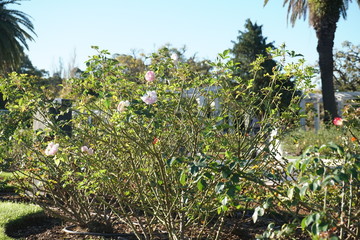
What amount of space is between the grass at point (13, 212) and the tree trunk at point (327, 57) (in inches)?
515

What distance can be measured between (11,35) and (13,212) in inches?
746

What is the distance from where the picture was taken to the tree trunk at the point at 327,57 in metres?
15.9

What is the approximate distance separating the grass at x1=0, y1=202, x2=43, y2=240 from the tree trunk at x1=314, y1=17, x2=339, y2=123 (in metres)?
13.1

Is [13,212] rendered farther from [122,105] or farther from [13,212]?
[122,105]

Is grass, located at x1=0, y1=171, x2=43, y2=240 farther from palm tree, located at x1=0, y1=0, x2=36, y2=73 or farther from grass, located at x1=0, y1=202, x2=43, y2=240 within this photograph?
palm tree, located at x1=0, y1=0, x2=36, y2=73

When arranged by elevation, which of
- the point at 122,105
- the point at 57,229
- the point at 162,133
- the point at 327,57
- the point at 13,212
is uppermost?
the point at 327,57

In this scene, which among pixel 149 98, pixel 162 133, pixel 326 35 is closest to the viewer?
pixel 149 98

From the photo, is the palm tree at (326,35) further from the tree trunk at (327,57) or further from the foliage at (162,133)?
the foliage at (162,133)

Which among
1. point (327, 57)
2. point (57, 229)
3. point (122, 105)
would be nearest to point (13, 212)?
point (57, 229)

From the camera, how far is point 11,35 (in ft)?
71.1

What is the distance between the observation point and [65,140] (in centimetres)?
357

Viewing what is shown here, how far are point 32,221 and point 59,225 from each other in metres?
0.33

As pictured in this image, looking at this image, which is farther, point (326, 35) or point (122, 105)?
point (326, 35)

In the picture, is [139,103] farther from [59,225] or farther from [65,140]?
[59,225]
